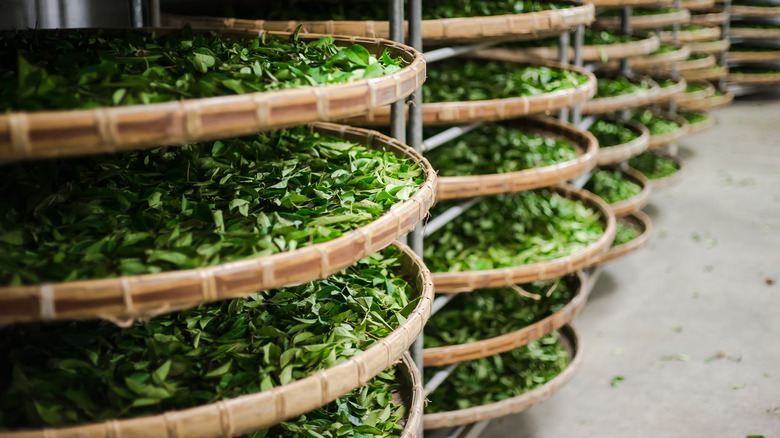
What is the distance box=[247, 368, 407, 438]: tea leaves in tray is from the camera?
1.61 m

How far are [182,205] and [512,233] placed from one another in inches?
64.4

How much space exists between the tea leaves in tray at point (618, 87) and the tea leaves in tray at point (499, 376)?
194 cm

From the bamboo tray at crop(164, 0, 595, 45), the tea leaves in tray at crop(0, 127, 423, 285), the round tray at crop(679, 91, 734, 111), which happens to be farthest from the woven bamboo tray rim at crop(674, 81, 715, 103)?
the tea leaves in tray at crop(0, 127, 423, 285)

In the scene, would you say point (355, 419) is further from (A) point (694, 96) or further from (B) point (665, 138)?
(A) point (694, 96)

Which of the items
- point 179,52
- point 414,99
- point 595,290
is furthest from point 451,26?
point 595,290

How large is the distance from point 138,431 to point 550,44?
130 inches

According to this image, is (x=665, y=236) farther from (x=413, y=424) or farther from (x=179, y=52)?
(x=179, y=52)

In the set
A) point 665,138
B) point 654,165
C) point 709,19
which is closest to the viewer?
point 665,138

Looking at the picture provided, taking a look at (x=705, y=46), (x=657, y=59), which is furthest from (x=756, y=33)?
(x=657, y=59)

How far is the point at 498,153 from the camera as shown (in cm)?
293

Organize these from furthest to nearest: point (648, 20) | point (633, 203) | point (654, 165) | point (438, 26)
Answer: point (654, 165)
point (648, 20)
point (633, 203)
point (438, 26)

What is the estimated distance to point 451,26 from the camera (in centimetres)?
212

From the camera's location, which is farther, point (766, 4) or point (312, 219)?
point (766, 4)

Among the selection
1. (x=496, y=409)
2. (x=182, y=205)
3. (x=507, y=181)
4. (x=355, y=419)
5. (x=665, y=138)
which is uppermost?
(x=182, y=205)
